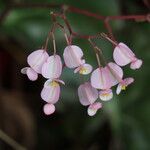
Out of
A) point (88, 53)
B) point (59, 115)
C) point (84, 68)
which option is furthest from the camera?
point (59, 115)

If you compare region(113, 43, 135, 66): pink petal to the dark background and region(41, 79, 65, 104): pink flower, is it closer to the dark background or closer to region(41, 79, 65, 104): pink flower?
region(41, 79, 65, 104): pink flower

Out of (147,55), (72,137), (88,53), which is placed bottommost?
(72,137)

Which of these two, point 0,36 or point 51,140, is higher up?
point 0,36

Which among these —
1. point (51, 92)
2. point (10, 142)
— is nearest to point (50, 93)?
point (51, 92)

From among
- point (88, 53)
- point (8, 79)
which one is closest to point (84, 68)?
point (88, 53)

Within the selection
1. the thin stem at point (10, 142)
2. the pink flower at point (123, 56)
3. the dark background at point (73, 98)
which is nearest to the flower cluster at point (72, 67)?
the pink flower at point (123, 56)

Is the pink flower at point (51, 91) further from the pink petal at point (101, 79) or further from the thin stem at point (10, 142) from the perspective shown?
the thin stem at point (10, 142)

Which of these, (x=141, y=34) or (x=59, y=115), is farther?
(x=59, y=115)

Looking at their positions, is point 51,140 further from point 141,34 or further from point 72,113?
point 141,34
